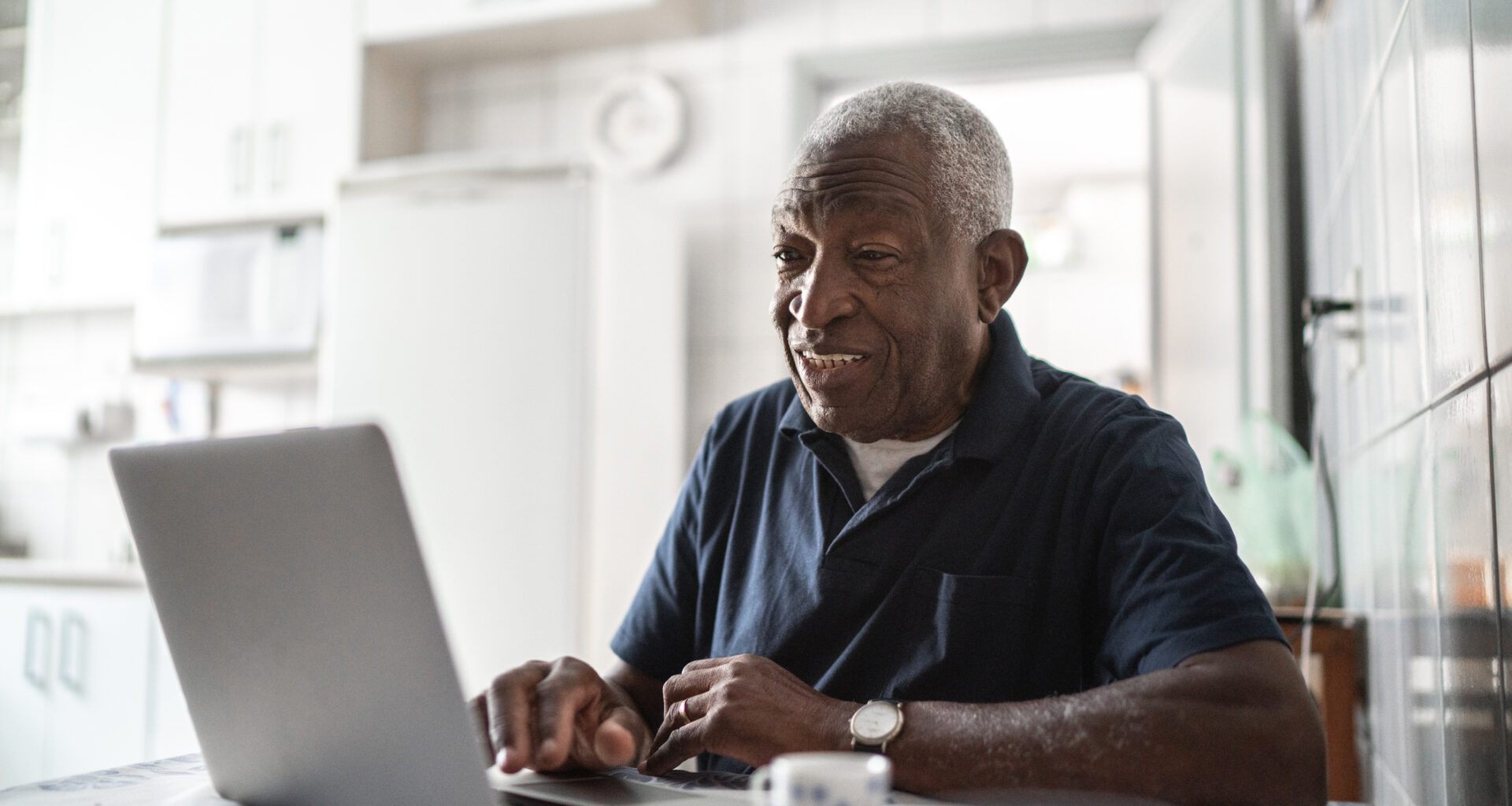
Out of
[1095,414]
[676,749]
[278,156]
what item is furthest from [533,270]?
[676,749]

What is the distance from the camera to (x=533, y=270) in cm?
267

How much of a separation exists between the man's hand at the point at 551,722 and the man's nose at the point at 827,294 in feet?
1.30

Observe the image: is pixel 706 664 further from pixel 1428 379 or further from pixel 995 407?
pixel 1428 379

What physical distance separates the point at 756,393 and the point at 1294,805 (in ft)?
2.39

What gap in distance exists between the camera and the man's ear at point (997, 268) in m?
1.18

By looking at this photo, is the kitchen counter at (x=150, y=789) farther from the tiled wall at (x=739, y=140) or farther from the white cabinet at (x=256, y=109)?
the white cabinet at (x=256, y=109)

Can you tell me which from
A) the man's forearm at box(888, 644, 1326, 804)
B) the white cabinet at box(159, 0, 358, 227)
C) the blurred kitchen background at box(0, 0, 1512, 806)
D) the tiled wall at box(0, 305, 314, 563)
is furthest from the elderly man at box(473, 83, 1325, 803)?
the tiled wall at box(0, 305, 314, 563)

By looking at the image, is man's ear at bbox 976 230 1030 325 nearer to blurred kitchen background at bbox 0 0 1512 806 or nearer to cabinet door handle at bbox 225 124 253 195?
blurred kitchen background at bbox 0 0 1512 806

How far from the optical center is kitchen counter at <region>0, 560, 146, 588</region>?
2893mm

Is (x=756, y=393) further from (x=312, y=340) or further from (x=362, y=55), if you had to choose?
(x=362, y=55)

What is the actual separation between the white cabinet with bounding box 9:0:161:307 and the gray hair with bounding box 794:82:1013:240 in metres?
2.81

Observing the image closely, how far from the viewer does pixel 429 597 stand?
0.60 m

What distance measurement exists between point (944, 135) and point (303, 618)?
0.75m

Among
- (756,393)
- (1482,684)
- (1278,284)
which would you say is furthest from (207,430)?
(1482,684)
